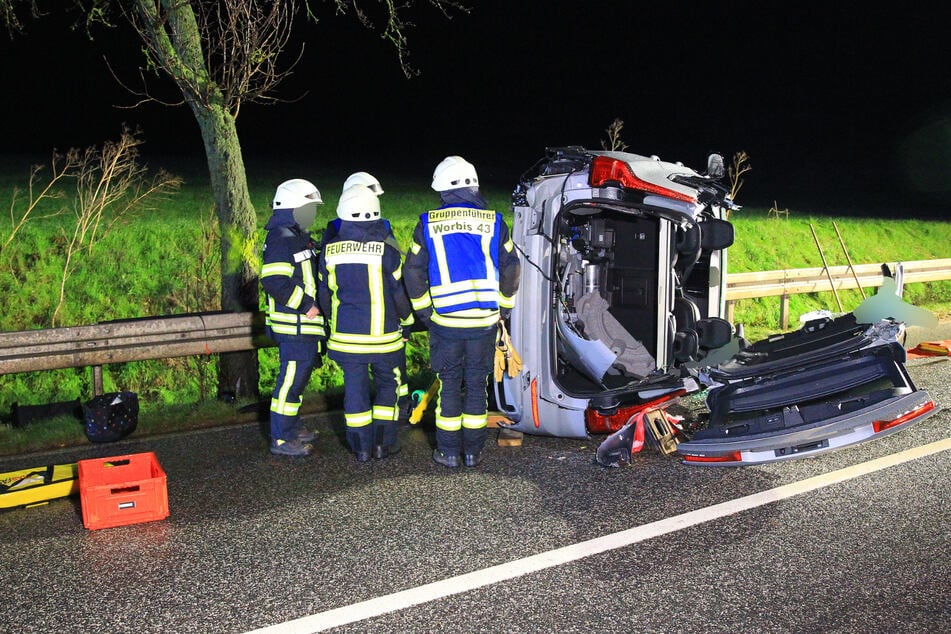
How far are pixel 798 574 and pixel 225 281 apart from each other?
560 cm

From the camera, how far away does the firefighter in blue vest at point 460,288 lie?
584 cm

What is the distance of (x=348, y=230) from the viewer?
19.5 feet

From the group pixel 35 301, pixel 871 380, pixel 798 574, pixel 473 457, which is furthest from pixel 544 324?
pixel 35 301

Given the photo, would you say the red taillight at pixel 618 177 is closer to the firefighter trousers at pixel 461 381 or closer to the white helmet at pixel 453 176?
the white helmet at pixel 453 176

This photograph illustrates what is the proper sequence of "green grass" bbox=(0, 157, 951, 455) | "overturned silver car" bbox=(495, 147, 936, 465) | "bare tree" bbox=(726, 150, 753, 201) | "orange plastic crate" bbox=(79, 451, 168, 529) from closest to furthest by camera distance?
"orange plastic crate" bbox=(79, 451, 168, 529)
"overturned silver car" bbox=(495, 147, 936, 465)
"green grass" bbox=(0, 157, 951, 455)
"bare tree" bbox=(726, 150, 753, 201)

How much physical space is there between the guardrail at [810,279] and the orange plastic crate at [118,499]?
6.01 metres

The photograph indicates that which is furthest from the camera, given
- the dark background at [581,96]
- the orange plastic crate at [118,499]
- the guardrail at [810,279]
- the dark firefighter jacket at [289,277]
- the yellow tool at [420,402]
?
the dark background at [581,96]

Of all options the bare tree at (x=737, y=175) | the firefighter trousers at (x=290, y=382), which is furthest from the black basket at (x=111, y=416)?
the bare tree at (x=737, y=175)

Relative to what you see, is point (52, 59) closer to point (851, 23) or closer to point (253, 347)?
point (253, 347)

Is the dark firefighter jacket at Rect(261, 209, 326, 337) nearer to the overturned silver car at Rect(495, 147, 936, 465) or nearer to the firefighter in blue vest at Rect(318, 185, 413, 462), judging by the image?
the firefighter in blue vest at Rect(318, 185, 413, 462)

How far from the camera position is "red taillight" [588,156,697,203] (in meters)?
5.78

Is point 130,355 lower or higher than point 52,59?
lower

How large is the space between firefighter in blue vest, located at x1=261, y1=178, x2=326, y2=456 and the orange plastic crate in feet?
3.81

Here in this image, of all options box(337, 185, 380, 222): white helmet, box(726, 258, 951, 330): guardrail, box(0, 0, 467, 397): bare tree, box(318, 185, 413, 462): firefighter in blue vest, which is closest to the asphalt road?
box(318, 185, 413, 462): firefighter in blue vest
